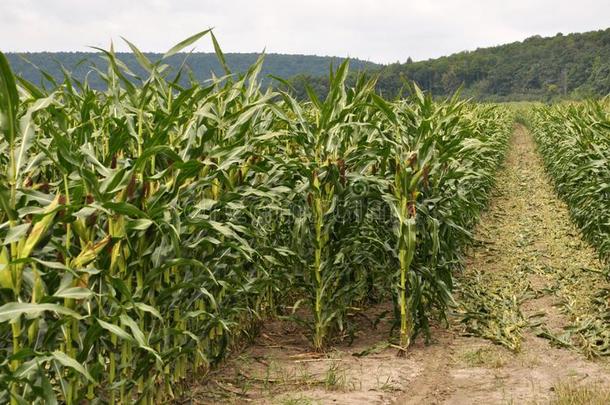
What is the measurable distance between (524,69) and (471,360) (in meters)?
105

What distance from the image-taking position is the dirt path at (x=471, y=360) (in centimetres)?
388

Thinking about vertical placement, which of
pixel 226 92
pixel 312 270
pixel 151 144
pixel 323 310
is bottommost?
pixel 323 310

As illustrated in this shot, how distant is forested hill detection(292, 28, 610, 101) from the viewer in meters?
89.6

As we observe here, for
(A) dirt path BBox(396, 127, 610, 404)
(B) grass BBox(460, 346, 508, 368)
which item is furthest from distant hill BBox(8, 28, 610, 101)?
(B) grass BBox(460, 346, 508, 368)

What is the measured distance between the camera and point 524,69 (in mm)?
100562

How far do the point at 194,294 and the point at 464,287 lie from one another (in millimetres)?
3519

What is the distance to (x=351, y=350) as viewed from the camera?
15.4 ft

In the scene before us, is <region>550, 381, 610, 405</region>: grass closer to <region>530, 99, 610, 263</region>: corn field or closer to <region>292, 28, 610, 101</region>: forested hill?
<region>530, 99, 610, 263</region>: corn field

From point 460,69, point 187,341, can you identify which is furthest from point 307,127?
point 460,69

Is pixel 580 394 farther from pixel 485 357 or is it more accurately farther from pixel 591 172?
pixel 591 172

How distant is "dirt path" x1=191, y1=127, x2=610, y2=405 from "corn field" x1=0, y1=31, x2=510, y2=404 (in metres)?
0.23

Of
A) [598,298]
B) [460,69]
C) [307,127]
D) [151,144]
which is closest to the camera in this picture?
[151,144]

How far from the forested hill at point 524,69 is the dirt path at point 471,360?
83076 mm

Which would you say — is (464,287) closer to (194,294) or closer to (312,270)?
(312,270)
